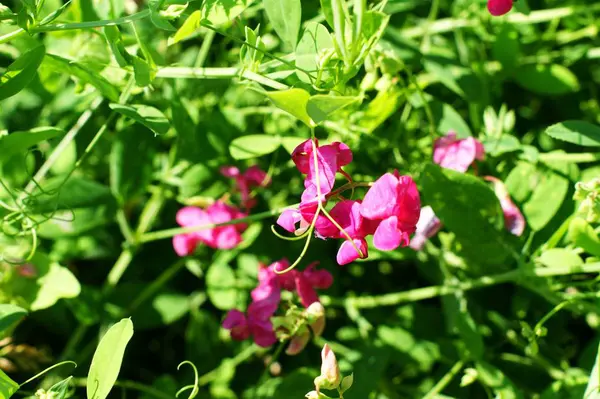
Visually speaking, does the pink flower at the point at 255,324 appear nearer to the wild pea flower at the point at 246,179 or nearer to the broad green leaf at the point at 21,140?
the wild pea flower at the point at 246,179

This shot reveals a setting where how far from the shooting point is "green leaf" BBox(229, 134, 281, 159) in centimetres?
123

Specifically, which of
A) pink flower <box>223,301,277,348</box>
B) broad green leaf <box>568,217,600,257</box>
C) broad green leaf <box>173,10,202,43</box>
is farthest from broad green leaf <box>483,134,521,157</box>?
broad green leaf <box>173,10,202,43</box>

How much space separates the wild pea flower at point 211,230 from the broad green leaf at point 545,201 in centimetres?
51

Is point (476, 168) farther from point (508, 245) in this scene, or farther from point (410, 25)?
point (410, 25)

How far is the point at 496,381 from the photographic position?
4.04 ft

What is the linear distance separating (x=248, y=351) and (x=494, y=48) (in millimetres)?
745

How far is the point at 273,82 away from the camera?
3.05ft

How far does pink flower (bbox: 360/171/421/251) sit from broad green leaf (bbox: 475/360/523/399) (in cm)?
43

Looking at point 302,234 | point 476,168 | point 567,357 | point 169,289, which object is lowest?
point 567,357

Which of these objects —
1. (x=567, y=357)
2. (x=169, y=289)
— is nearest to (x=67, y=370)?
(x=169, y=289)

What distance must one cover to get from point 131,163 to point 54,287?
0.30 meters

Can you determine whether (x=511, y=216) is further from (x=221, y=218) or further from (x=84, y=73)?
(x=84, y=73)

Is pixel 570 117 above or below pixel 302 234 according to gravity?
below

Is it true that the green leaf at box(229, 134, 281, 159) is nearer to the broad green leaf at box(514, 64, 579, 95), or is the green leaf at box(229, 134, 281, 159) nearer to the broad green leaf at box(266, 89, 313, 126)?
the broad green leaf at box(266, 89, 313, 126)
